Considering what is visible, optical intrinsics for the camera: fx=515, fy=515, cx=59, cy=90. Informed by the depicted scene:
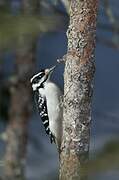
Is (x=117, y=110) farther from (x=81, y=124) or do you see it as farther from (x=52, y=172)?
(x=52, y=172)

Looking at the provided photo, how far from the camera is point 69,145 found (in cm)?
102

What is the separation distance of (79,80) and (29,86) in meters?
2.56

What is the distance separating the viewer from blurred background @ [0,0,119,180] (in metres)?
0.39

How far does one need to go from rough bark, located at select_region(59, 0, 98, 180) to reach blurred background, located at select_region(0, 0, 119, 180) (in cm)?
4

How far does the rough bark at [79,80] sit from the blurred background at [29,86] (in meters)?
0.04

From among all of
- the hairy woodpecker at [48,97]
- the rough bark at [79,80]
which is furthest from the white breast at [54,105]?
the rough bark at [79,80]

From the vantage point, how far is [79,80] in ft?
3.38

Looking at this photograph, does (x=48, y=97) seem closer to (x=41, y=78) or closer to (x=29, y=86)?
(x=41, y=78)

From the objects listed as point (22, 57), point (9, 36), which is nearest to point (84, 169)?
point (9, 36)

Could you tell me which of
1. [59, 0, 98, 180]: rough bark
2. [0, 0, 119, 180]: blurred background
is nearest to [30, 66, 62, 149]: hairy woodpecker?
[0, 0, 119, 180]: blurred background

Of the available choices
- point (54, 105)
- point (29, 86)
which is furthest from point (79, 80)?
point (29, 86)

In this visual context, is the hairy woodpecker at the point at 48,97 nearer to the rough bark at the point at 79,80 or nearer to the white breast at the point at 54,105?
the white breast at the point at 54,105

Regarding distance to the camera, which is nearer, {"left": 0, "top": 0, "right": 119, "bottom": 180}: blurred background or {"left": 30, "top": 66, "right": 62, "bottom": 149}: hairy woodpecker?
{"left": 0, "top": 0, "right": 119, "bottom": 180}: blurred background

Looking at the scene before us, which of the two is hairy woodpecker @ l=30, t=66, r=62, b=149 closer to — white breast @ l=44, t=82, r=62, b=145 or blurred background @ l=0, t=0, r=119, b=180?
white breast @ l=44, t=82, r=62, b=145
